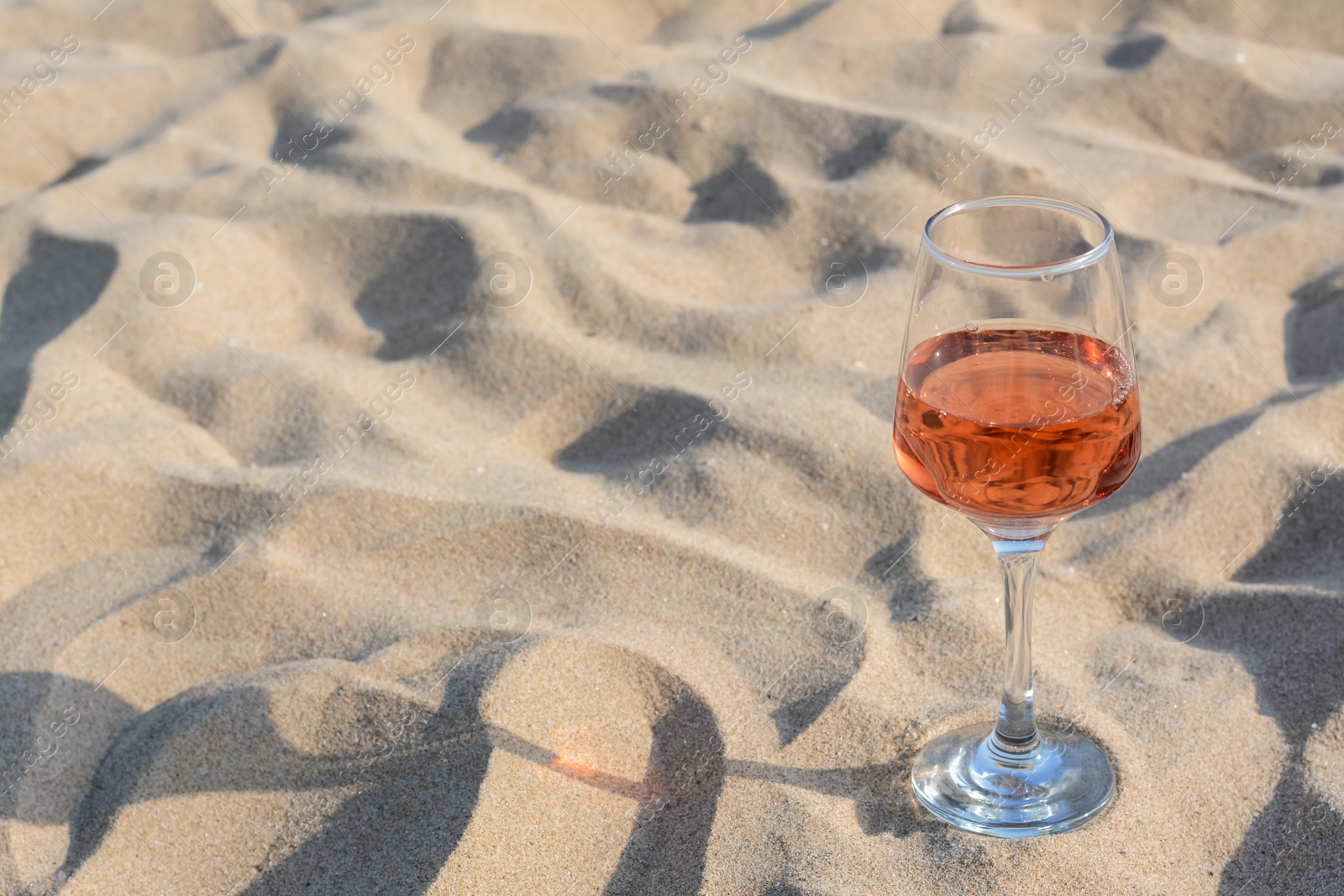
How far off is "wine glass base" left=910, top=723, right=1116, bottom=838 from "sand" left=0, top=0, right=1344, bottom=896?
0.08ft

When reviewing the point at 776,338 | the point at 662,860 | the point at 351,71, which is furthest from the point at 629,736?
the point at 351,71

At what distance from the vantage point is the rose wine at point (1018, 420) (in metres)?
1.19

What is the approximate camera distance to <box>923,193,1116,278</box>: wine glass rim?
118cm

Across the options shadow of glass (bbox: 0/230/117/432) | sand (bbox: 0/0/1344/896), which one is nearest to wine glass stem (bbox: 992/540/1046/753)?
sand (bbox: 0/0/1344/896)

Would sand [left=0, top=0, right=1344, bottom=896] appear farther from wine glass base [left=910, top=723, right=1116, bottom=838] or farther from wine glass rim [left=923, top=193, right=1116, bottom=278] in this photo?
wine glass rim [left=923, top=193, right=1116, bottom=278]

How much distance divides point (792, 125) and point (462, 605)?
5.35 feet

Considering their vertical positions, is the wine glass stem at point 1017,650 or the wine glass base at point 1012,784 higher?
the wine glass stem at point 1017,650

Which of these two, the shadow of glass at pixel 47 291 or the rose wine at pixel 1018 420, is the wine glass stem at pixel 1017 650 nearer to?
the rose wine at pixel 1018 420

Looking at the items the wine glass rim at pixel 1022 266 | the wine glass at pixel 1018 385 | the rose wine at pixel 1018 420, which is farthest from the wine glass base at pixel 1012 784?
the wine glass rim at pixel 1022 266

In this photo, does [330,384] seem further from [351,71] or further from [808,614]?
[351,71]

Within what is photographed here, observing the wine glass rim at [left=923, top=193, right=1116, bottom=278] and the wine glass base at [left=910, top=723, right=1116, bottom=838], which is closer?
the wine glass rim at [left=923, top=193, right=1116, bottom=278]

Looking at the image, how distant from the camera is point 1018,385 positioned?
1229 mm

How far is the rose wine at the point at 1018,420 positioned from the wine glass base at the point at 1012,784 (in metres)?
0.37

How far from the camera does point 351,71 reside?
327 cm
